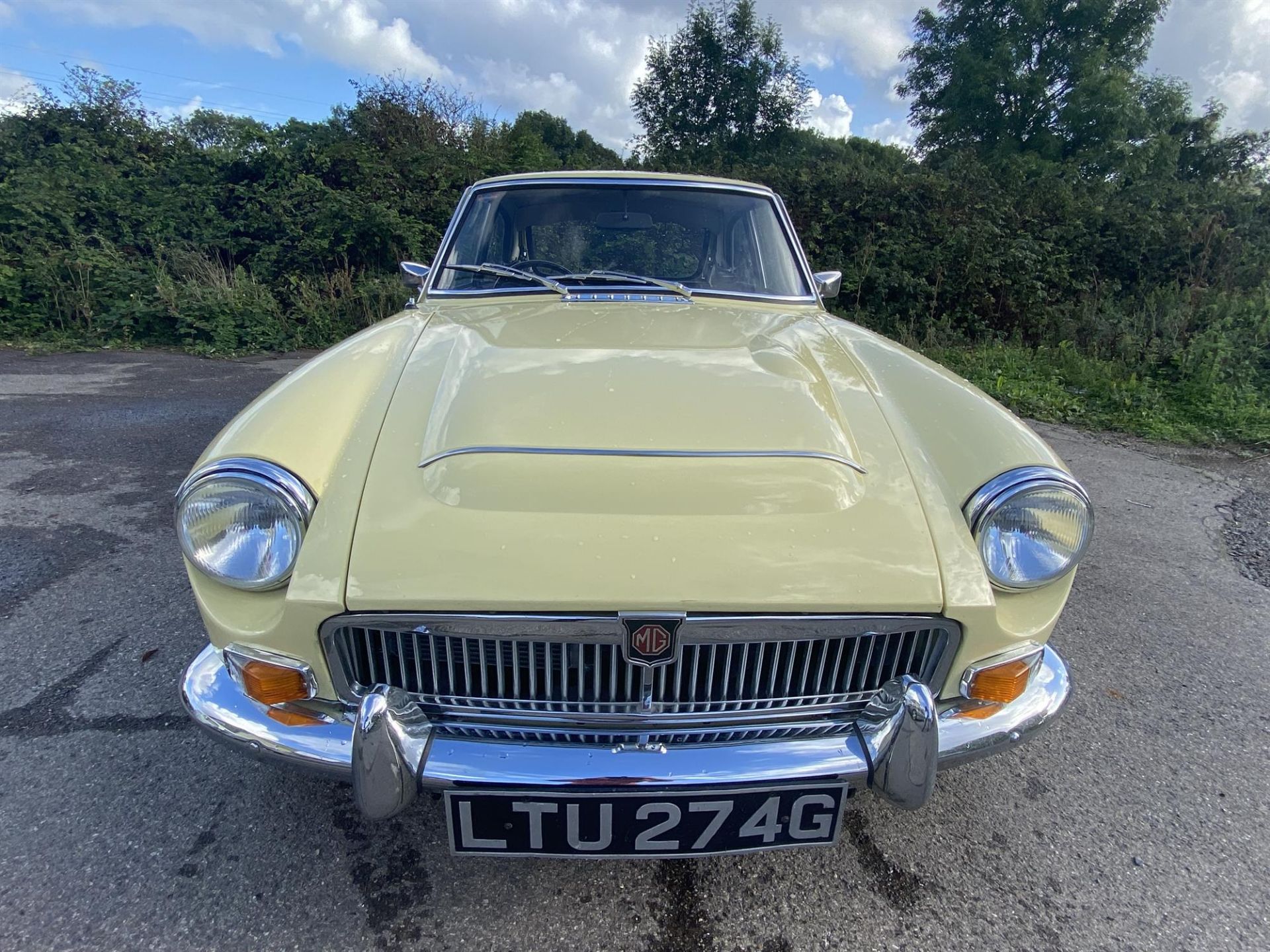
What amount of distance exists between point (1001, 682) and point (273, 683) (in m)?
1.54

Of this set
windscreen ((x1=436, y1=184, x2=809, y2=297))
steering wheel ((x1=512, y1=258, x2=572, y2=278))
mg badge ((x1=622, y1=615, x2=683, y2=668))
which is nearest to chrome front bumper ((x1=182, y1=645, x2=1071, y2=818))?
mg badge ((x1=622, y1=615, x2=683, y2=668))

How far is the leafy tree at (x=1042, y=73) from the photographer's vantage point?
54.5 feet

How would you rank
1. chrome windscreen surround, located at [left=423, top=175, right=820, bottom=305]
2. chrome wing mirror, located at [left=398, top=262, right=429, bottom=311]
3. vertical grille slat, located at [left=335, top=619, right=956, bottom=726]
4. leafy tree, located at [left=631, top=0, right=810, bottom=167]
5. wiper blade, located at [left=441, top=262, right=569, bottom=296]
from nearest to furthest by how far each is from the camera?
vertical grille slat, located at [left=335, top=619, right=956, bottom=726], wiper blade, located at [left=441, top=262, right=569, bottom=296], chrome windscreen surround, located at [left=423, top=175, right=820, bottom=305], chrome wing mirror, located at [left=398, top=262, right=429, bottom=311], leafy tree, located at [left=631, top=0, right=810, bottom=167]

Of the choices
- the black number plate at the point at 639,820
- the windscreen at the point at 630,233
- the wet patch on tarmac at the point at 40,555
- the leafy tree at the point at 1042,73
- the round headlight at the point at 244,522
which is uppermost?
the leafy tree at the point at 1042,73

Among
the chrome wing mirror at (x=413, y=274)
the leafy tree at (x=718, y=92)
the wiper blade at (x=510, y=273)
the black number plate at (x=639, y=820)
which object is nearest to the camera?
the black number plate at (x=639, y=820)

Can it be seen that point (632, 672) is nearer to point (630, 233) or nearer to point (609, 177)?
point (630, 233)

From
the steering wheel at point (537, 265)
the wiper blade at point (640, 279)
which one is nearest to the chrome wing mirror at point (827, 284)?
the wiper blade at point (640, 279)

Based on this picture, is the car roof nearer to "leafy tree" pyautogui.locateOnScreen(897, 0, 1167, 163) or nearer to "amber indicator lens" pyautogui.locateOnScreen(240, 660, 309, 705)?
"amber indicator lens" pyautogui.locateOnScreen(240, 660, 309, 705)

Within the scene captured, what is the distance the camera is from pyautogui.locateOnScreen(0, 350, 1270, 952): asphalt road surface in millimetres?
1529

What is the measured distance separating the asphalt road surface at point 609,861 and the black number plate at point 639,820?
299 millimetres

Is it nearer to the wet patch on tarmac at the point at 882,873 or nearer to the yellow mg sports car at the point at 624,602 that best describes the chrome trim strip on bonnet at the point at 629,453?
the yellow mg sports car at the point at 624,602

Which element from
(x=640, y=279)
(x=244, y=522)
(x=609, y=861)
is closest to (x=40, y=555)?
(x=244, y=522)

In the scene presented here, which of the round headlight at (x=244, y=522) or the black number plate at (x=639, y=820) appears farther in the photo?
the round headlight at (x=244, y=522)

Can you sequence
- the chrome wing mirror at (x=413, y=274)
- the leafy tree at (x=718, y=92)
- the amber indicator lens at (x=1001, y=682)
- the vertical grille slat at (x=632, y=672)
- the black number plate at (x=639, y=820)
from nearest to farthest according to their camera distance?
the black number plate at (x=639, y=820) → the vertical grille slat at (x=632, y=672) → the amber indicator lens at (x=1001, y=682) → the chrome wing mirror at (x=413, y=274) → the leafy tree at (x=718, y=92)
